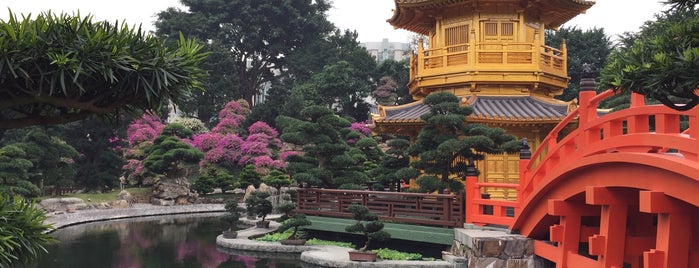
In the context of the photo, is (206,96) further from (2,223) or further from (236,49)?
(2,223)

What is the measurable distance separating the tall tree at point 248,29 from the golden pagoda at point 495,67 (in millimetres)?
26458

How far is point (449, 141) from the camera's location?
11.8m

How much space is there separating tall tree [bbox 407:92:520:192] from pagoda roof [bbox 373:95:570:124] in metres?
1.20

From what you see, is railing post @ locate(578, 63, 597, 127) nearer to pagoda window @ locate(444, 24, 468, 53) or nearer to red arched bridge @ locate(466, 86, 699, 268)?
red arched bridge @ locate(466, 86, 699, 268)

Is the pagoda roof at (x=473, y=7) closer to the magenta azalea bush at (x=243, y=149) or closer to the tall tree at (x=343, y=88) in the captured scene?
the magenta azalea bush at (x=243, y=149)

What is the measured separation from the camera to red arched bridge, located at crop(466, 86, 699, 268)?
5.45 meters

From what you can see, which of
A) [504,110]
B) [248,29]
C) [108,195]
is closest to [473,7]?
[504,110]

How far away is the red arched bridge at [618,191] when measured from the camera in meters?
5.45

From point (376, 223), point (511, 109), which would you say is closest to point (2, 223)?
point (376, 223)

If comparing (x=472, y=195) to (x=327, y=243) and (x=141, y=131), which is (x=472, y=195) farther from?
(x=141, y=131)

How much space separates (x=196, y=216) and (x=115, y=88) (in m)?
24.1

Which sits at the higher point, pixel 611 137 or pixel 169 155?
pixel 611 137

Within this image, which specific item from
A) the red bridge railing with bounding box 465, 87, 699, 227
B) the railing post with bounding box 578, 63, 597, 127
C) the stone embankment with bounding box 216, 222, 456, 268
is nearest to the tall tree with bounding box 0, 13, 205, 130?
the red bridge railing with bounding box 465, 87, 699, 227

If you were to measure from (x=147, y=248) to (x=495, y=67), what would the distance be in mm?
11298
